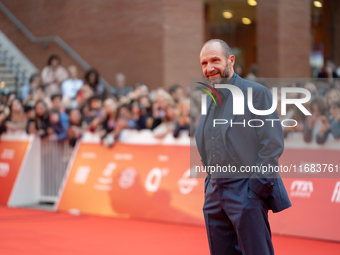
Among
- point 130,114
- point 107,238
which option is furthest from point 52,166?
point 107,238

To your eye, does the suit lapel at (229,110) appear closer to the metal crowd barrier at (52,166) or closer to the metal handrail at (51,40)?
the metal crowd barrier at (52,166)

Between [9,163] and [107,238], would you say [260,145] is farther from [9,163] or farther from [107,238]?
[9,163]

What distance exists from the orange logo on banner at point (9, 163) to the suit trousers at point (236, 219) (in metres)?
7.08

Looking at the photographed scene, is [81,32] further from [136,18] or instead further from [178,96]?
[178,96]

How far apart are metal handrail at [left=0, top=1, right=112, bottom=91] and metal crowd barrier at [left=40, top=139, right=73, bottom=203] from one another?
6.02 metres

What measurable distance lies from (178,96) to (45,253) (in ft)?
15.8

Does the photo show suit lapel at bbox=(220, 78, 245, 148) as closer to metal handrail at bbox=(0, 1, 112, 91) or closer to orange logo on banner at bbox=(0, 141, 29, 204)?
orange logo on banner at bbox=(0, 141, 29, 204)

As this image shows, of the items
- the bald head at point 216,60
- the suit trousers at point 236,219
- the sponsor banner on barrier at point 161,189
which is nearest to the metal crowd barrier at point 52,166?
the sponsor banner on barrier at point 161,189

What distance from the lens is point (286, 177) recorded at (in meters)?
6.95

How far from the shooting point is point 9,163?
10008 mm

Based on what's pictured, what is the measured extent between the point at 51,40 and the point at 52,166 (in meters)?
8.70

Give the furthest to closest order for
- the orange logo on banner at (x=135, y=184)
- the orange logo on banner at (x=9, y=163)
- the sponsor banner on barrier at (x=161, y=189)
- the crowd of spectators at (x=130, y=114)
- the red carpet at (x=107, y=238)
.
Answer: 1. the orange logo on banner at (x=9, y=163)
2. the orange logo on banner at (x=135, y=184)
3. the crowd of spectators at (x=130, y=114)
4. the sponsor banner on barrier at (x=161, y=189)
5. the red carpet at (x=107, y=238)

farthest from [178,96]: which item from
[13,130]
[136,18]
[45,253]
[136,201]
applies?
[136,18]

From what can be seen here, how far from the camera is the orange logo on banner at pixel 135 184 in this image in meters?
7.76
